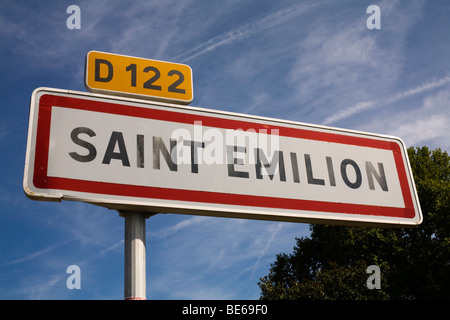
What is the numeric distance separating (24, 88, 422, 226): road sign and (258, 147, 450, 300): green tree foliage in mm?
20683

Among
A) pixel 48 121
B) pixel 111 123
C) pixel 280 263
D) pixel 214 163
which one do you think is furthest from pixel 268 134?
pixel 280 263

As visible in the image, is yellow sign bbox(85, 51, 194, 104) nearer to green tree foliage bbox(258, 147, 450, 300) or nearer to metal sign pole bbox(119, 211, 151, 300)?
metal sign pole bbox(119, 211, 151, 300)

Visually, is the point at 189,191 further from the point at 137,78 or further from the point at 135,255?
the point at 137,78

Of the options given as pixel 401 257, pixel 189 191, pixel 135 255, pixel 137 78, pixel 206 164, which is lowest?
pixel 135 255

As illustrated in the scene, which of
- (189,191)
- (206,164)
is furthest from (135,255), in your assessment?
(206,164)

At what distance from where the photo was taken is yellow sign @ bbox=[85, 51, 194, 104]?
261 centimetres

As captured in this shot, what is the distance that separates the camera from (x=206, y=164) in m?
2.41

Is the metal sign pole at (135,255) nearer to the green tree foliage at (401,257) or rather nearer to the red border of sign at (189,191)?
the red border of sign at (189,191)

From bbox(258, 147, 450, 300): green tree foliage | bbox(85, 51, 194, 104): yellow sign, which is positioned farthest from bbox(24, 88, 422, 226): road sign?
bbox(258, 147, 450, 300): green tree foliage

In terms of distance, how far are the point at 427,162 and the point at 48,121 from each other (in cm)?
2659

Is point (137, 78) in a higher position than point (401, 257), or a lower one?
lower

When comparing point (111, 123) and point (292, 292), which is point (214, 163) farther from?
point (292, 292)

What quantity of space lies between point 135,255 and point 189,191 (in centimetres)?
44

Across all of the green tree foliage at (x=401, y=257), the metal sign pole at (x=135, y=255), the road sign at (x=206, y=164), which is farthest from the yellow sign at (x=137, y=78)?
the green tree foliage at (x=401, y=257)
